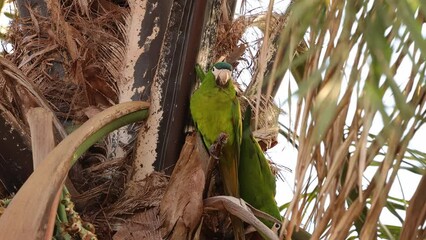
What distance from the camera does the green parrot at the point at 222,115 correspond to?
196cm

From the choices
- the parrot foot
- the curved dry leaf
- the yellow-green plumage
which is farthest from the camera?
the yellow-green plumage

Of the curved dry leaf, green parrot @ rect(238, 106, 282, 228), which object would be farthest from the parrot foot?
the curved dry leaf

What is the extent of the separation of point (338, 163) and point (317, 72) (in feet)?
0.44

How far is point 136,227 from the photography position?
71.2 inches

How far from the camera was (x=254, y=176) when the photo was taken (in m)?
2.04

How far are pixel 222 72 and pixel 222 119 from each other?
0.12 metres

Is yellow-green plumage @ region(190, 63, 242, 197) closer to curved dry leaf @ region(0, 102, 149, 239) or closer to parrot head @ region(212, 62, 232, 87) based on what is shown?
parrot head @ region(212, 62, 232, 87)

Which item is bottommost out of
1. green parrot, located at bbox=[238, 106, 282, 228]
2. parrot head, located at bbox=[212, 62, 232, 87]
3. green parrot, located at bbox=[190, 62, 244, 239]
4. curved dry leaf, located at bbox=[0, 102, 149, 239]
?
curved dry leaf, located at bbox=[0, 102, 149, 239]

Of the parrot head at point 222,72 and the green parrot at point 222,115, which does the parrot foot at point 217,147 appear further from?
the parrot head at point 222,72

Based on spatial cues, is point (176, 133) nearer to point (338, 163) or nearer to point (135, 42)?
point (135, 42)

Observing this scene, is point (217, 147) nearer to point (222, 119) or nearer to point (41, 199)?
point (222, 119)

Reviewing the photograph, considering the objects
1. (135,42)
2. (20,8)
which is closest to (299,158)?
(135,42)

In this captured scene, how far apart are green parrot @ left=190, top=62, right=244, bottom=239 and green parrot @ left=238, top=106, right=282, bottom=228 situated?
Result: 3 cm

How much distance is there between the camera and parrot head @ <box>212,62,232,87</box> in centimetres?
205
